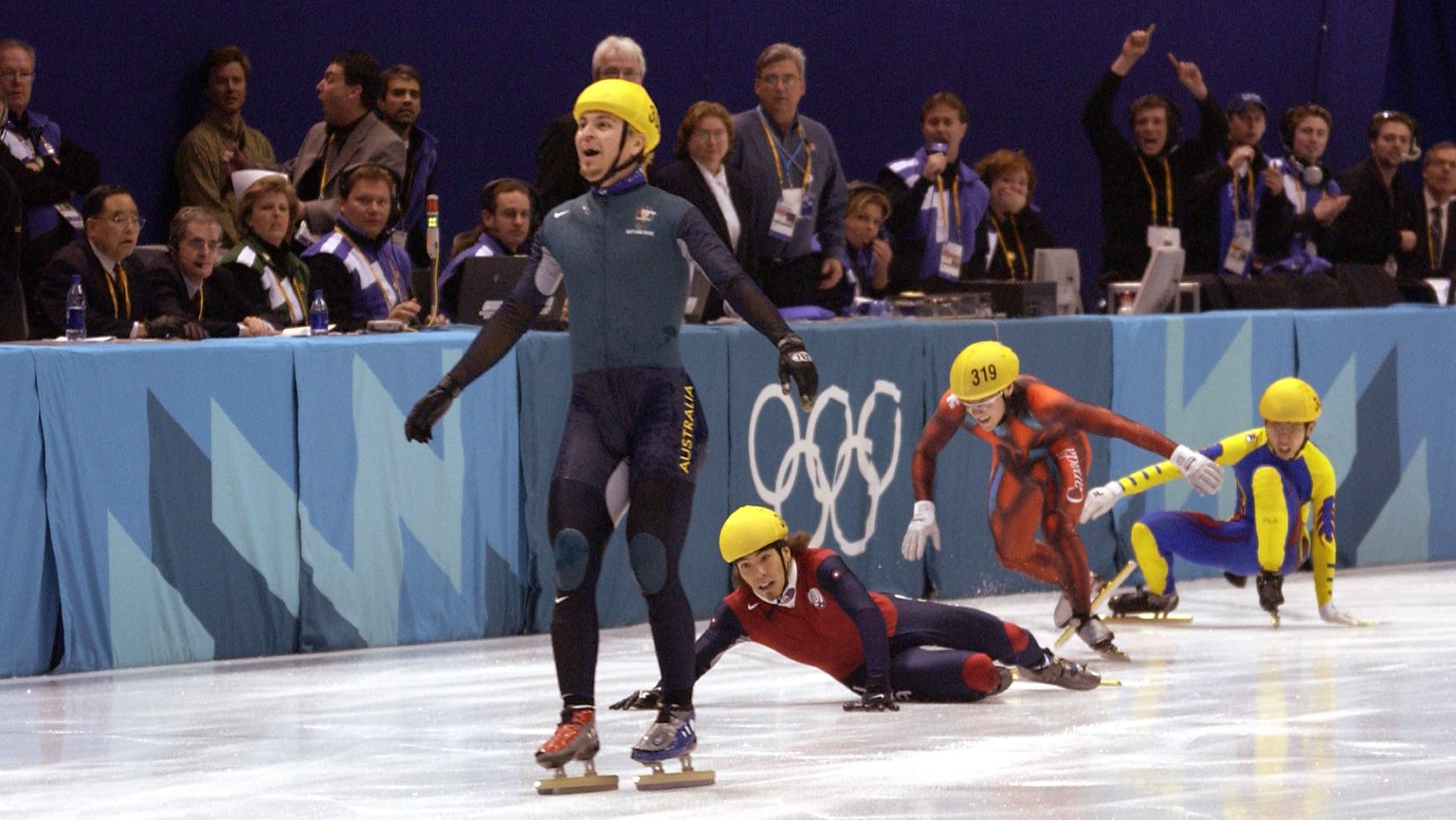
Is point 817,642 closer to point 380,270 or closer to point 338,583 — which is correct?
point 338,583

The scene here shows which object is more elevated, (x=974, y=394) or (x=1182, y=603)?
(x=974, y=394)

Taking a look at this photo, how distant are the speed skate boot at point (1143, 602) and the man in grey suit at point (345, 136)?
401 cm

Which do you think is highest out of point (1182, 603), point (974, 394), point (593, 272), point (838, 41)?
point (838, 41)

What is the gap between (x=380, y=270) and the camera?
391 inches

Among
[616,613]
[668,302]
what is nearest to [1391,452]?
[616,613]

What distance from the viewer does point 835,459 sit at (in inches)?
412

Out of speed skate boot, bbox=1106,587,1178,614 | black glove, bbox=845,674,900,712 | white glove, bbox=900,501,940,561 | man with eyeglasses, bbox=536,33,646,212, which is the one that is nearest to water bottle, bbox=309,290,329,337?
man with eyeglasses, bbox=536,33,646,212

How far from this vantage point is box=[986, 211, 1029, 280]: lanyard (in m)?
12.2

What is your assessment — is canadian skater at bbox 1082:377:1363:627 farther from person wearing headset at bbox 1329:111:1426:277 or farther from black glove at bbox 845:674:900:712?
person wearing headset at bbox 1329:111:1426:277

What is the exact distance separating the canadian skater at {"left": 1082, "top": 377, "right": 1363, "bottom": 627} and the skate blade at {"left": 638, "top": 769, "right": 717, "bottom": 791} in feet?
13.3

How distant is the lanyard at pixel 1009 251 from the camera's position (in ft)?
40.1

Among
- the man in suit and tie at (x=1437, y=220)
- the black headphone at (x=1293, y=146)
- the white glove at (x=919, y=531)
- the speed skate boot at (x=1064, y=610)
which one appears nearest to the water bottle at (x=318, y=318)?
the white glove at (x=919, y=531)

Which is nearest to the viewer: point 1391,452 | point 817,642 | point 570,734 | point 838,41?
point 570,734

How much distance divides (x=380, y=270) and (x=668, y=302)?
3.92m
